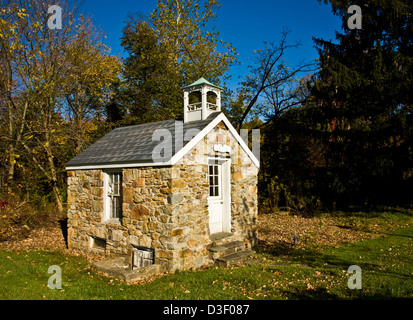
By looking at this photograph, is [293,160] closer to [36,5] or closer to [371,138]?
[371,138]

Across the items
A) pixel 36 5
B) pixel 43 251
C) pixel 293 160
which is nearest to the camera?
pixel 43 251

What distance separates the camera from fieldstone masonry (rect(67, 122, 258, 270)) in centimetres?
761

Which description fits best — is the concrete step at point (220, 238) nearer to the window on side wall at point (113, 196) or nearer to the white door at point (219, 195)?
the white door at point (219, 195)

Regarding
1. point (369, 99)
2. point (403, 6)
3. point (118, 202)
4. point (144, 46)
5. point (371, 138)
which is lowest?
point (118, 202)

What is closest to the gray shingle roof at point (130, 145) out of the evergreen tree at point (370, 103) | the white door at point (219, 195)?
the white door at point (219, 195)

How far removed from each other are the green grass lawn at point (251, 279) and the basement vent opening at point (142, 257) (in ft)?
3.21

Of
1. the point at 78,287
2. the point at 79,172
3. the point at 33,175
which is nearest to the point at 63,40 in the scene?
the point at 33,175

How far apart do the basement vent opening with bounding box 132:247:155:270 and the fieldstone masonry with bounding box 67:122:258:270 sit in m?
0.17

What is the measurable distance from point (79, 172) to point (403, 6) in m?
16.1

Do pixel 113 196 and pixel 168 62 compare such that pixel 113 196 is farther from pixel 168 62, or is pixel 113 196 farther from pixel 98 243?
pixel 168 62

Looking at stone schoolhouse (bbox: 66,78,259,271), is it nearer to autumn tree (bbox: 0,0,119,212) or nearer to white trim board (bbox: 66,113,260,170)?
white trim board (bbox: 66,113,260,170)

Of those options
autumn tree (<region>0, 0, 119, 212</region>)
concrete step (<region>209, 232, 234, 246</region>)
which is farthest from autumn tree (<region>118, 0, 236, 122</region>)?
concrete step (<region>209, 232, 234, 246</region>)

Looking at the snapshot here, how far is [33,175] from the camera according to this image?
15.1 meters

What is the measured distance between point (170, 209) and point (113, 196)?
2.82m
